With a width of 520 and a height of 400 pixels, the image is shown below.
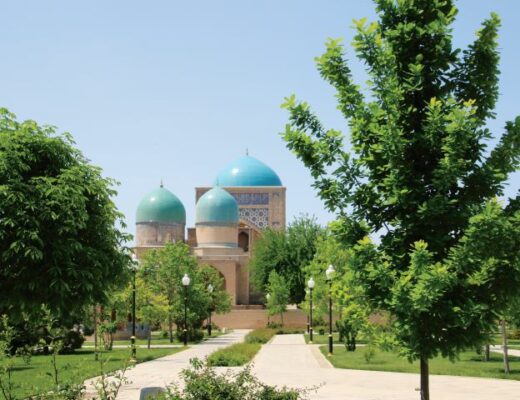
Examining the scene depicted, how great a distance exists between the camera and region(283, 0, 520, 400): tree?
809 cm

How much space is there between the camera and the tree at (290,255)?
57.1m

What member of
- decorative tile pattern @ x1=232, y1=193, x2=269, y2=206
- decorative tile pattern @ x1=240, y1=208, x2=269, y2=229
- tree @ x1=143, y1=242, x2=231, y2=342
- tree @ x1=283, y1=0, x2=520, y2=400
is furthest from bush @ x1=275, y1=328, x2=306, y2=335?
tree @ x1=283, y1=0, x2=520, y2=400

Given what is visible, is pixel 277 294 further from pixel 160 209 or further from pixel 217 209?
pixel 160 209

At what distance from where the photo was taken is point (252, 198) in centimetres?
7369

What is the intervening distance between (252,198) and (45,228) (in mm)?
60212

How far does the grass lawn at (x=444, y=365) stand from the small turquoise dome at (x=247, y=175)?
47916mm

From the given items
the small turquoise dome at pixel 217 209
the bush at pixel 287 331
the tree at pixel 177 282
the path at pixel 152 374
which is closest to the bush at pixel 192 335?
the tree at pixel 177 282

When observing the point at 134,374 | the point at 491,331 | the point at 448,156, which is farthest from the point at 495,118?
the point at 134,374

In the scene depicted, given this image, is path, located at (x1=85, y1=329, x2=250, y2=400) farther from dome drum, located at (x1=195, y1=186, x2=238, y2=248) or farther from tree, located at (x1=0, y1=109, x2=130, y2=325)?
dome drum, located at (x1=195, y1=186, x2=238, y2=248)

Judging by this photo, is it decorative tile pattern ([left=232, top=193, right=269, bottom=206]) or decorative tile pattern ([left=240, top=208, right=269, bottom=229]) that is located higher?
decorative tile pattern ([left=232, top=193, right=269, bottom=206])

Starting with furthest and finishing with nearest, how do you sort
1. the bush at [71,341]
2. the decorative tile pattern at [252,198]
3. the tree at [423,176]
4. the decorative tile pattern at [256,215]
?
the decorative tile pattern at [252,198], the decorative tile pattern at [256,215], the bush at [71,341], the tree at [423,176]

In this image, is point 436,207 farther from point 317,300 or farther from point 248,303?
point 248,303

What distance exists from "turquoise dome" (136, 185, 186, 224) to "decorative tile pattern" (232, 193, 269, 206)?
7.74 meters

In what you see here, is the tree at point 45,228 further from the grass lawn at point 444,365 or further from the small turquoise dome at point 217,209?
the small turquoise dome at point 217,209
